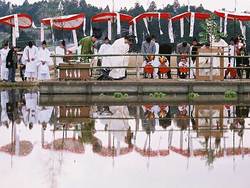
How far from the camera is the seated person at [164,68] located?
65.9 ft

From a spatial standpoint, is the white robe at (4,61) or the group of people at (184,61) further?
the white robe at (4,61)

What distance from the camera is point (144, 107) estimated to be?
611 inches

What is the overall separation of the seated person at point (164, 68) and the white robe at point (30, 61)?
402 centimetres

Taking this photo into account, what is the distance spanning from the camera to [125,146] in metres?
9.67

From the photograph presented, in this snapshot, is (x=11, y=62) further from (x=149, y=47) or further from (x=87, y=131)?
(x=87, y=131)

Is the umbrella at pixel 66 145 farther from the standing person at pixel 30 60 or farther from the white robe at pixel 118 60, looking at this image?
the standing person at pixel 30 60

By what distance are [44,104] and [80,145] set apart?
22.8 feet

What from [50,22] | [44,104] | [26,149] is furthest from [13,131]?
[50,22]

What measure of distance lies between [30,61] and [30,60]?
0.03 m

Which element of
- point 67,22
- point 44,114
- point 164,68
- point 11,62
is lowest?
point 44,114

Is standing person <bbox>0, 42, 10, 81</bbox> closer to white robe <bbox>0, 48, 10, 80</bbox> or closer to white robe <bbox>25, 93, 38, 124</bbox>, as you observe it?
white robe <bbox>0, 48, 10, 80</bbox>

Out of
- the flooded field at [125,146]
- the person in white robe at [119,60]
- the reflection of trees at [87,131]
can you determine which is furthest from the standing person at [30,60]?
the reflection of trees at [87,131]

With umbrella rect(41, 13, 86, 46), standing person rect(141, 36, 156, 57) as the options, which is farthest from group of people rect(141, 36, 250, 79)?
umbrella rect(41, 13, 86, 46)

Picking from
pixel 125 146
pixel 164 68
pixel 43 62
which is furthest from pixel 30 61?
pixel 125 146
